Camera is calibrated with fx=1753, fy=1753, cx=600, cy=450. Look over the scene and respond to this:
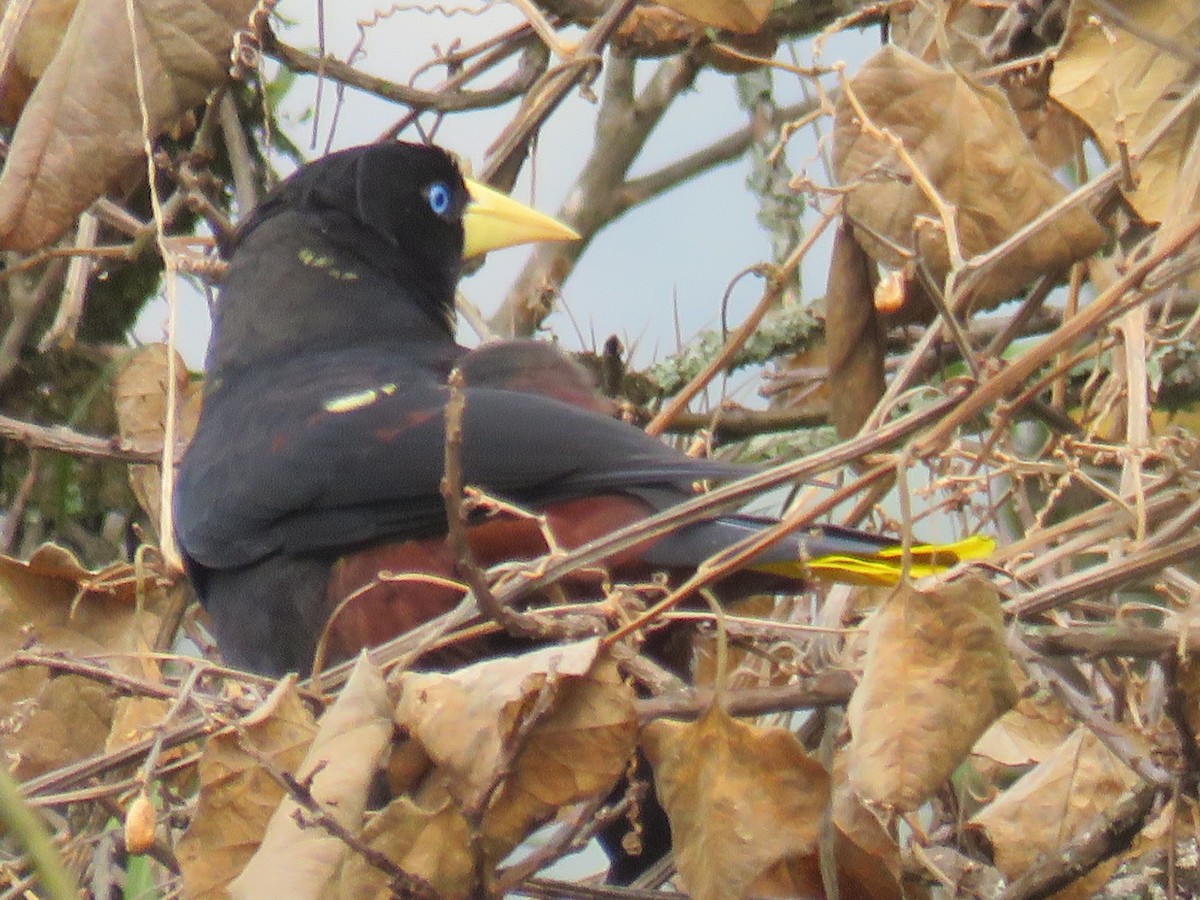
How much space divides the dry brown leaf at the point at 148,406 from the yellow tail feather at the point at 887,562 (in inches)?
44.8

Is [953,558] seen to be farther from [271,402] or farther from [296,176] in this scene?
[296,176]

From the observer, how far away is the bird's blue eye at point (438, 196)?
2.90 metres

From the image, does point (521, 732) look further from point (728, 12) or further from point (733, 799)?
point (728, 12)

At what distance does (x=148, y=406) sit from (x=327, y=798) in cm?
144

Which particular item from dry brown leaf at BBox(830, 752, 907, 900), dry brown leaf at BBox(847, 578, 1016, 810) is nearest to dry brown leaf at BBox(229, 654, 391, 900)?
dry brown leaf at BBox(847, 578, 1016, 810)

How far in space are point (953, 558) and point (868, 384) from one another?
11.5 inches

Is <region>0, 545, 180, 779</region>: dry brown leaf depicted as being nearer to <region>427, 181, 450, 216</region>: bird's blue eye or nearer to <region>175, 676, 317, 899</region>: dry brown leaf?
<region>175, 676, 317, 899</region>: dry brown leaf

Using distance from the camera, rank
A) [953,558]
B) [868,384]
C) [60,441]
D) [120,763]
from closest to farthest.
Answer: [120,763] → [953,558] → [868,384] → [60,441]

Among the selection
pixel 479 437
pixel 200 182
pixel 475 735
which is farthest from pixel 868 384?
pixel 200 182

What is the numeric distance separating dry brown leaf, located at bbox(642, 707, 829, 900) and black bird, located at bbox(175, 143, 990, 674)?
313 mm

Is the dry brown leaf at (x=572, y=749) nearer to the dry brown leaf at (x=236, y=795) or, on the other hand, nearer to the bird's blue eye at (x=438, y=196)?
the dry brown leaf at (x=236, y=795)

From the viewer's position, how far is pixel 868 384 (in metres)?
1.97

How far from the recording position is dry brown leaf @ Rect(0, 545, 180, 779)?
6.73 ft

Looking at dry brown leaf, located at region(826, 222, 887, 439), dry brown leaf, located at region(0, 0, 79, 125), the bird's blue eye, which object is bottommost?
the bird's blue eye
